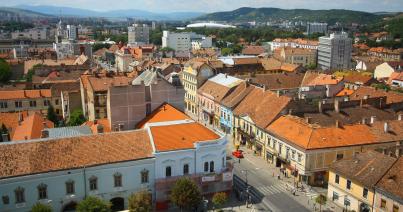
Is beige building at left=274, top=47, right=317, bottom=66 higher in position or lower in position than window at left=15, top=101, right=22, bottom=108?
higher

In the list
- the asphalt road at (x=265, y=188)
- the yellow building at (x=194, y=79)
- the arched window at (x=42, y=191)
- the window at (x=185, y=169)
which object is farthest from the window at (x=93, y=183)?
the yellow building at (x=194, y=79)

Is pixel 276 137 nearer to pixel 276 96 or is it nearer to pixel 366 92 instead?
pixel 276 96

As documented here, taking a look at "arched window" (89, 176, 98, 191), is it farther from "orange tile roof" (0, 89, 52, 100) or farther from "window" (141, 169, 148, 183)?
"orange tile roof" (0, 89, 52, 100)

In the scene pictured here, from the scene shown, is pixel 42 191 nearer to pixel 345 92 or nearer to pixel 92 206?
pixel 92 206

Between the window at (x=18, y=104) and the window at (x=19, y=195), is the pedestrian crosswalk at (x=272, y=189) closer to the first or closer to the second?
the window at (x=19, y=195)

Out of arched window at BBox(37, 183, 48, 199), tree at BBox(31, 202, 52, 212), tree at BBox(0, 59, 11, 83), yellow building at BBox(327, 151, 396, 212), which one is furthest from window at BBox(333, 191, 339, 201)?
tree at BBox(0, 59, 11, 83)

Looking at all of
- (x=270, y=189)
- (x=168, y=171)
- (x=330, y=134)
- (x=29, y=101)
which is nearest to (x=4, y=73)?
(x=29, y=101)

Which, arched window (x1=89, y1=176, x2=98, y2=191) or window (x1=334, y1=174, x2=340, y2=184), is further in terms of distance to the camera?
window (x1=334, y1=174, x2=340, y2=184)

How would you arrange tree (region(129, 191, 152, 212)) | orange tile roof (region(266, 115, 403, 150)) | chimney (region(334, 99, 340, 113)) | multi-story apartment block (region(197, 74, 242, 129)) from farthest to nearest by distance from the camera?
multi-story apartment block (region(197, 74, 242, 129))
chimney (region(334, 99, 340, 113))
orange tile roof (region(266, 115, 403, 150))
tree (region(129, 191, 152, 212))
